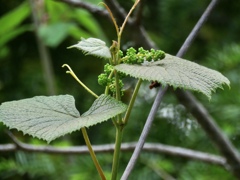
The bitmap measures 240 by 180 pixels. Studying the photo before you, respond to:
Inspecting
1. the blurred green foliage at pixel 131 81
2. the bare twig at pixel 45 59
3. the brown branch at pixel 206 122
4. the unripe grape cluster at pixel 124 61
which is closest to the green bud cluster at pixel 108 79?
the unripe grape cluster at pixel 124 61

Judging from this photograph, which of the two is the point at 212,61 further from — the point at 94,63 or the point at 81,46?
the point at 81,46

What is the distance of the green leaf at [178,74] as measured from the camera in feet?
1.05

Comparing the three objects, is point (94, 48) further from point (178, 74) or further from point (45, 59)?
point (45, 59)

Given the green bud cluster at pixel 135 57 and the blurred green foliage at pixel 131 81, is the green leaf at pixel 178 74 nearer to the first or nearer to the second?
the green bud cluster at pixel 135 57

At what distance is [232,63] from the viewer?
36.9 inches

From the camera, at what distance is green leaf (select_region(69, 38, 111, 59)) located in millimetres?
316

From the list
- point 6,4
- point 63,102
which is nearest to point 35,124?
point 63,102

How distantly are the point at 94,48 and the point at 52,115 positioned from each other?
56mm

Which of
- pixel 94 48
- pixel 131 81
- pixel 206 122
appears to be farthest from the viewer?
pixel 131 81

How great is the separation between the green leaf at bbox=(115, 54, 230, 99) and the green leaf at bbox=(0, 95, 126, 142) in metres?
0.02

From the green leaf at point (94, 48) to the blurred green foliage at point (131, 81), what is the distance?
0.48 meters

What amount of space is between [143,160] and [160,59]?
1.77ft

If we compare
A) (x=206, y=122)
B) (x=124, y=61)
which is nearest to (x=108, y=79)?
(x=124, y=61)

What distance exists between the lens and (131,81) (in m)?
0.89
